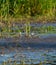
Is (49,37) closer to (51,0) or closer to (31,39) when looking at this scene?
(31,39)

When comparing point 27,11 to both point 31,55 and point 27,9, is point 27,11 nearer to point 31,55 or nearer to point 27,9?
point 27,9

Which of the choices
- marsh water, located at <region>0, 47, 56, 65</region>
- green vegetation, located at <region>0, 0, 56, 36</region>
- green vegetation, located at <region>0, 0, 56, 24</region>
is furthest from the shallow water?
green vegetation, located at <region>0, 0, 56, 24</region>

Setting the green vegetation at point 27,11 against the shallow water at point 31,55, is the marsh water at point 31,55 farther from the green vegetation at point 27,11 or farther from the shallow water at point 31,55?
the green vegetation at point 27,11

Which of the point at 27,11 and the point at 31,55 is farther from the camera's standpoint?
the point at 27,11

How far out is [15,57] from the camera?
7.52 meters

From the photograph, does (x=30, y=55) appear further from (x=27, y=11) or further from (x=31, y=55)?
(x=27, y=11)

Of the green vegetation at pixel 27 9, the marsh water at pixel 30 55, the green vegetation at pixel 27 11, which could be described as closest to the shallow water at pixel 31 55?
the marsh water at pixel 30 55

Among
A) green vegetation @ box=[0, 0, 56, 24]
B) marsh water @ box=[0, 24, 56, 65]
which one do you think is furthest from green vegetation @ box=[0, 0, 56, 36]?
marsh water @ box=[0, 24, 56, 65]

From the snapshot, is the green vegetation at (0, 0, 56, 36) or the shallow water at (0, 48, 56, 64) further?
A: the green vegetation at (0, 0, 56, 36)

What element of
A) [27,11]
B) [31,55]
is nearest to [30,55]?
[31,55]

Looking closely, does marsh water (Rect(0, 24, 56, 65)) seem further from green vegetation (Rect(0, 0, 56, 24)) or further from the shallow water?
green vegetation (Rect(0, 0, 56, 24))

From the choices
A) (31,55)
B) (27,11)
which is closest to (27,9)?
(27,11)

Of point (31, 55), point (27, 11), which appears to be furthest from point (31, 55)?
point (27, 11)

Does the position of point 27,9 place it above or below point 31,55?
above
